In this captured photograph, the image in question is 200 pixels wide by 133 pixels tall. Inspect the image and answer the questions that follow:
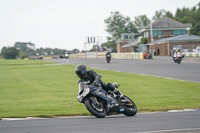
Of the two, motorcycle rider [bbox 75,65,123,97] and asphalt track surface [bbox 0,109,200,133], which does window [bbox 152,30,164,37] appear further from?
asphalt track surface [bbox 0,109,200,133]

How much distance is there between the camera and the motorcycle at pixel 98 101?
451 inches

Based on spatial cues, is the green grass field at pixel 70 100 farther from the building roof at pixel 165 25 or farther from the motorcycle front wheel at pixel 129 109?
the building roof at pixel 165 25

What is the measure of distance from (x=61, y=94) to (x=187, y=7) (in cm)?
17557

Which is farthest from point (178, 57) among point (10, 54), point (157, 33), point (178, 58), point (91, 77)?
point (10, 54)

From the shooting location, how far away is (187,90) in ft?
69.6

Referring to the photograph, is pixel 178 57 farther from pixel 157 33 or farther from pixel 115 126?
pixel 157 33

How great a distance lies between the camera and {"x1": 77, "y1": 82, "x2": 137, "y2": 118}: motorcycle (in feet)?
37.6

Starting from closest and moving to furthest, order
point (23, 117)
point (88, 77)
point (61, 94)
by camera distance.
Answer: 1. point (88, 77)
2. point (23, 117)
3. point (61, 94)

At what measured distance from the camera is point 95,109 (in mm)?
11492

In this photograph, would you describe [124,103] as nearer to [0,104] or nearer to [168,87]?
[0,104]

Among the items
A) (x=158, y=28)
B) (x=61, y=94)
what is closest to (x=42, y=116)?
(x=61, y=94)

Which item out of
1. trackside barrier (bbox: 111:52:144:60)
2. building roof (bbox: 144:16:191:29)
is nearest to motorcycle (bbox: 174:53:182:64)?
trackside barrier (bbox: 111:52:144:60)

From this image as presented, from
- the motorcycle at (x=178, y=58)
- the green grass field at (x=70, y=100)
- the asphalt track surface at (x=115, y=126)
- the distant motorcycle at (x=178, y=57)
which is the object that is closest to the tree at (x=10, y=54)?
the distant motorcycle at (x=178, y=57)

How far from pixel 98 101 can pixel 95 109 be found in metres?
0.35
